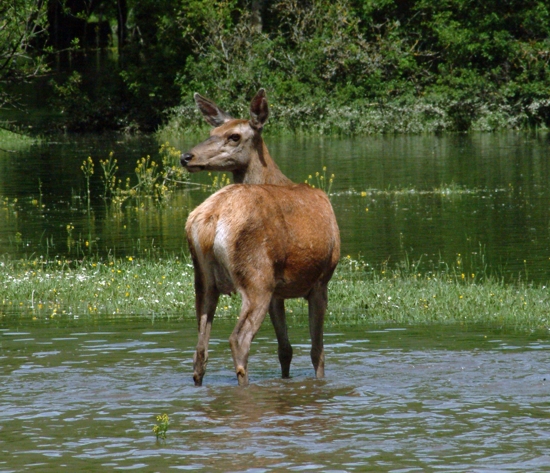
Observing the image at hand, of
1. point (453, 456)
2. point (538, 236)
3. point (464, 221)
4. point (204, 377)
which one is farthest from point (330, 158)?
point (453, 456)

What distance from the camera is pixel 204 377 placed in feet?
33.2

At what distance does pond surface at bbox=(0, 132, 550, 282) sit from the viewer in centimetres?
1889

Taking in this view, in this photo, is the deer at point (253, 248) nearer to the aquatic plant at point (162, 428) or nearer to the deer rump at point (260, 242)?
the deer rump at point (260, 242)

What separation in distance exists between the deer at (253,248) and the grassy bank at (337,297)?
2.93 meters

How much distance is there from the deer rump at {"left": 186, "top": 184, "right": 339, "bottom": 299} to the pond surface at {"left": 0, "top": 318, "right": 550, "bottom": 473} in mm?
874

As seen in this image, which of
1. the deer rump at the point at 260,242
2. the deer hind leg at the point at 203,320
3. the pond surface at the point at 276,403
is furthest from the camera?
the deer hind leg at the point at 203,320

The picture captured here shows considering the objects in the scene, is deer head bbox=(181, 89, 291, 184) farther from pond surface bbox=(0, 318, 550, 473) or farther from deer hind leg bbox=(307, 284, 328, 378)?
pond surface bbox=(0, 318, 550, 473)

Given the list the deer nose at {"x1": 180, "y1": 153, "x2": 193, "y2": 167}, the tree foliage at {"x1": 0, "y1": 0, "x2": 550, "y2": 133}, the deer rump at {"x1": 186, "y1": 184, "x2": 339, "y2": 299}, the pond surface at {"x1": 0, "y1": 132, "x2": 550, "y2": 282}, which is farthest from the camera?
the tree foliage at {"x1": 0, "y1": 0, "x2": 550, "y2": 133}

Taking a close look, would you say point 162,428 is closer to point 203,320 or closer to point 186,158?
point 203,320

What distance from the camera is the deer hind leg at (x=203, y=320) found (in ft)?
30.5

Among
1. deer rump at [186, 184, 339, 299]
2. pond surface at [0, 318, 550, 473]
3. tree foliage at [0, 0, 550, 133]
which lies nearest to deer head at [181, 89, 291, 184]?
deer rump at [186, 184, 339, 299]

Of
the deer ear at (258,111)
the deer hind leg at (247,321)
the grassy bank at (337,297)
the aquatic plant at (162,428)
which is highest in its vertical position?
the deer ear at (258,111)

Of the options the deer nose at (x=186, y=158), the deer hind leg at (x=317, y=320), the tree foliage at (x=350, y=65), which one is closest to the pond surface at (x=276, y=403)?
the deer hind leg at (x=317, y=320)

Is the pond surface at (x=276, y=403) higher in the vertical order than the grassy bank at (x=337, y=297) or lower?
lower
